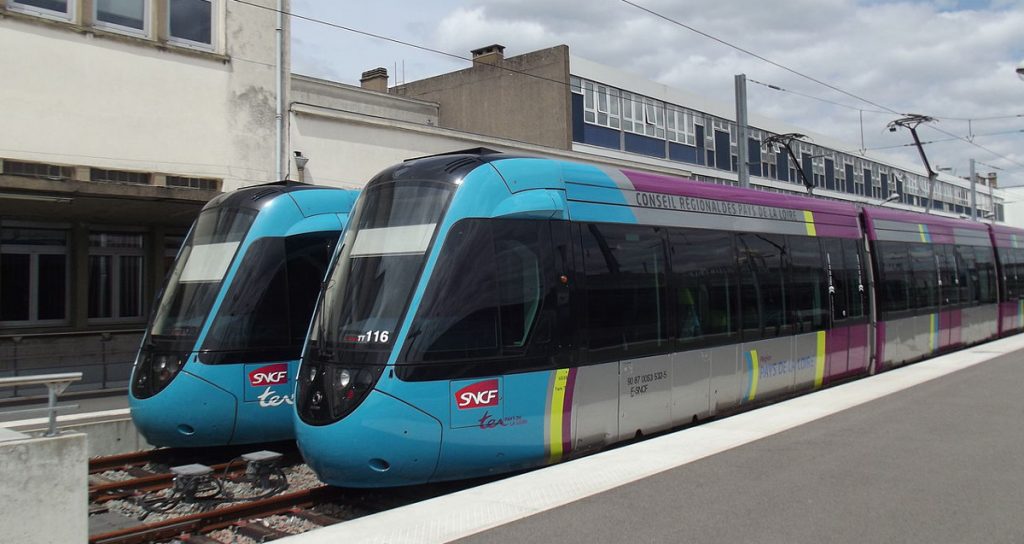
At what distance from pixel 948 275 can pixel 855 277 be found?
5778 mm

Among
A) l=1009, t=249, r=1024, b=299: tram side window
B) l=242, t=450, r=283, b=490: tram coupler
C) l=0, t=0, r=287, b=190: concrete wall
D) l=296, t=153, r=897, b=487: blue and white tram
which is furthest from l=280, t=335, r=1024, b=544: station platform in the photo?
l=1009, t=249, r=1024, b=299: tram side window

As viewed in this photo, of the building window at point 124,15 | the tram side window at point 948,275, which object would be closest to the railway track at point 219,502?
the building window at point 124,15

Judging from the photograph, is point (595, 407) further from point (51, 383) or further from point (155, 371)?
point (155, 371)

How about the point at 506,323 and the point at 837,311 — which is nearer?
the point at 506,323

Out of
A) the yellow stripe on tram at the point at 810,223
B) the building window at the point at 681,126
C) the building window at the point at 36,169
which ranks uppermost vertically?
the building window at the point at 681,126

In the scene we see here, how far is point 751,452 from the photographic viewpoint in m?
7.69

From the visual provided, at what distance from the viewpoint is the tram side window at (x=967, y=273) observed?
1905 cm

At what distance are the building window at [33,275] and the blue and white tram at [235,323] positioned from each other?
9619 millimetres

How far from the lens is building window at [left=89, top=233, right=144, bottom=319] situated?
1864cm

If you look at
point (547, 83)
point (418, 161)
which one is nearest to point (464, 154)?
point (418, 161)

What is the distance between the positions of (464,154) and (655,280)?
107 inches

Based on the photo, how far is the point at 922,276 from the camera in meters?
16.7

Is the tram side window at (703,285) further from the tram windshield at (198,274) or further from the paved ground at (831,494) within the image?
the tram windshield at (198,274)

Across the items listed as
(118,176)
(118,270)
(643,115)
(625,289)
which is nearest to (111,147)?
(118,176)
